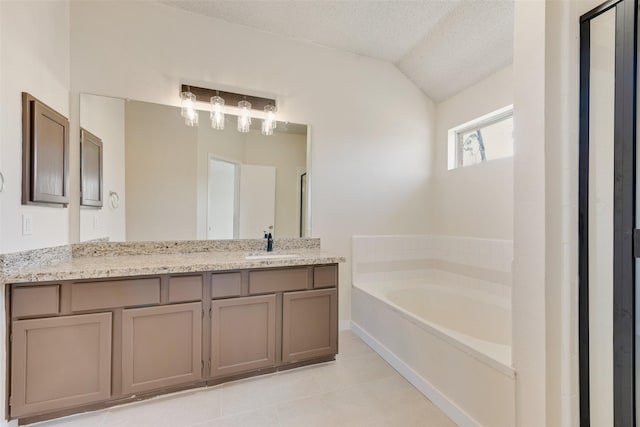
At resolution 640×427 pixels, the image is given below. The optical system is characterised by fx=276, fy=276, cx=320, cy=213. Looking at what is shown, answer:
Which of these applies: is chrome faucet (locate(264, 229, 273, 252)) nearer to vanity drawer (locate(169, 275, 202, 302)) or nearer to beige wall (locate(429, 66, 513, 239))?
vanity drawer (locate(169, 275, 202, 302))

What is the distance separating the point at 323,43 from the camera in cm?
269

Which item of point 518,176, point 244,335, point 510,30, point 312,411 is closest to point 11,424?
point 244,335

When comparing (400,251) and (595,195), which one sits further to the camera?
(400,251)

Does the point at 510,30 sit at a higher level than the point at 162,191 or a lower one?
higher

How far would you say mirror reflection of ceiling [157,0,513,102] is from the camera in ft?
7.27

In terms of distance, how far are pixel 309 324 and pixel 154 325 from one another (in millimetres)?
1026

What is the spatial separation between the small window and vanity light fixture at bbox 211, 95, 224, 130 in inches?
94.8

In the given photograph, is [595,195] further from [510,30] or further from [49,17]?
[49,17]

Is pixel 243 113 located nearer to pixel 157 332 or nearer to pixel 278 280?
pixel 278 280

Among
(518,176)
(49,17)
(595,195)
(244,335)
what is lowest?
(244,335)

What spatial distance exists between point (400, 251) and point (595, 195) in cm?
200

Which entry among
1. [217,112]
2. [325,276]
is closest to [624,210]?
[325,276]

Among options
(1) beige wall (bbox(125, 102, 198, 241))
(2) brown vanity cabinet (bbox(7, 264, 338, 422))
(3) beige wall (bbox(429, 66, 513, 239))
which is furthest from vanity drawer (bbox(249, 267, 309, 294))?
(3) beige wall (bbox(429, 66, 513, 239))

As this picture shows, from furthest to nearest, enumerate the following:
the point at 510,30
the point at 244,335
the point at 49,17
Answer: the point at 510,30, the point at 244,335, the point at 49,17
